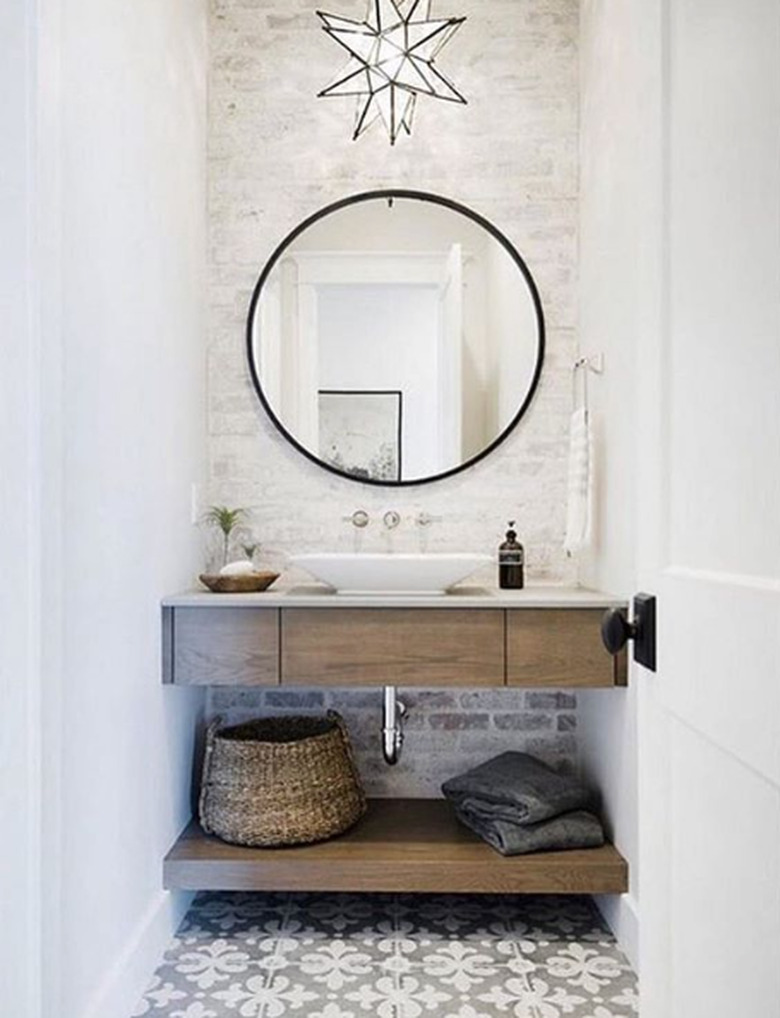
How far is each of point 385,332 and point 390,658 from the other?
1.16 metres

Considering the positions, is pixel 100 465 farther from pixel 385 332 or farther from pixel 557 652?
pixel 385 332

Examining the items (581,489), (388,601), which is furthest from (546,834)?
(581,489)

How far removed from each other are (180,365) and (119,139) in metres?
0.73

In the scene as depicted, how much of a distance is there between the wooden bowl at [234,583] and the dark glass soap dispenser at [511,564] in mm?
739

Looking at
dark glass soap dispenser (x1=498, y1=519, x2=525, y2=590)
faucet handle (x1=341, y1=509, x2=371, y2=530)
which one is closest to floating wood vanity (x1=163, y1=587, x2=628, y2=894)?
dark glass soap dispenser (x1=498, y1=519, x2=525, y2=590)

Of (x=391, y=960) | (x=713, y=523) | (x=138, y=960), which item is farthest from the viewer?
(x=391, y=960)

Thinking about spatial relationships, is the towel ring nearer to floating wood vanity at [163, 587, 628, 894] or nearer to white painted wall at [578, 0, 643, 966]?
white painted wall at [578, 0, 643, 966]

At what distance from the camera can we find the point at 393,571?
250cm

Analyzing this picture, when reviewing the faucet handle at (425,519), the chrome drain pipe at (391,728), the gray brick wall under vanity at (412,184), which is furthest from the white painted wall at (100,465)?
the faucet handle at (425,519)

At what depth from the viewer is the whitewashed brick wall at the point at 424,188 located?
10.0 feet

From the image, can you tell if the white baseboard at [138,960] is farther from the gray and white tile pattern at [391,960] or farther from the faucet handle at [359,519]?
the faucet handle at [359,519]

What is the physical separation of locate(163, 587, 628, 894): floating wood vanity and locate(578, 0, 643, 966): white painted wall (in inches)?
5.3

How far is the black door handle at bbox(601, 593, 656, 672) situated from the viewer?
1.17 m

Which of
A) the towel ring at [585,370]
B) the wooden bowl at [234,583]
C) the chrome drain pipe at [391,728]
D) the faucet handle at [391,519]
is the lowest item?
the chrome drain pipe at [391,728]
